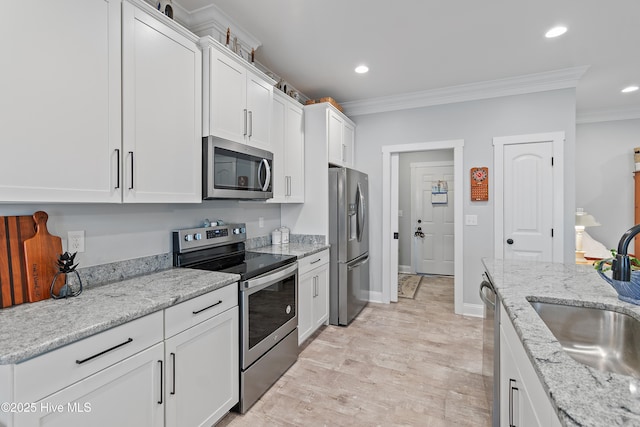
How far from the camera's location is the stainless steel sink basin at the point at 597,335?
3.80ft

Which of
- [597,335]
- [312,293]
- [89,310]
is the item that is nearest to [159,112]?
[89,310]

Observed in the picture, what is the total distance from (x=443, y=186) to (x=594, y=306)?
4623 mm

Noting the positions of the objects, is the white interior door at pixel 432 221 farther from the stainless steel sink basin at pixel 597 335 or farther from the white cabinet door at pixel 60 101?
the white cabinet door at pixel 60 101

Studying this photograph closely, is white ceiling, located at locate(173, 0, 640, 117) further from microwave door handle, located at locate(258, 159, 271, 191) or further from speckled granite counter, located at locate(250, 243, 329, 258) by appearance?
speckled granite counter, located at locate(250, 243, 329, 258)

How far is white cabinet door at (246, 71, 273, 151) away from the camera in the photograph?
2451mm

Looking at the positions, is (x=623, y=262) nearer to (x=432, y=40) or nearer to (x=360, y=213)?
Result: (x=432, y=40)

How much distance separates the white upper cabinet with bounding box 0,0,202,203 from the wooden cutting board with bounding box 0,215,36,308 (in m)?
0.29

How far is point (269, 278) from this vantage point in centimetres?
221

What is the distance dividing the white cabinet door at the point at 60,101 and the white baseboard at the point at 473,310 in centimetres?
374

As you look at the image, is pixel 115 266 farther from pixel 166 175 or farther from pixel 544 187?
pixel 544 187

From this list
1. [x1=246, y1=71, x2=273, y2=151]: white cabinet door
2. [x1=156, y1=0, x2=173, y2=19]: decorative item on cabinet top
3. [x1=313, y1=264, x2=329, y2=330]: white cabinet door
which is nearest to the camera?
[x1=156, y1=0, x2=173, y2=19]: decorative item on cabinet top

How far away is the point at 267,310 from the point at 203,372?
0.61m

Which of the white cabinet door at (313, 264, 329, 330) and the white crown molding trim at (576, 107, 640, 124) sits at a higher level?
the white crown molding trim at (576, 107, 640, 124)

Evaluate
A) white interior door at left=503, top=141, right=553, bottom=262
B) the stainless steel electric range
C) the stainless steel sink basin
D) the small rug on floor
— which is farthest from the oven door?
white interior door at left=503, top=141, right=553, bottom=262
